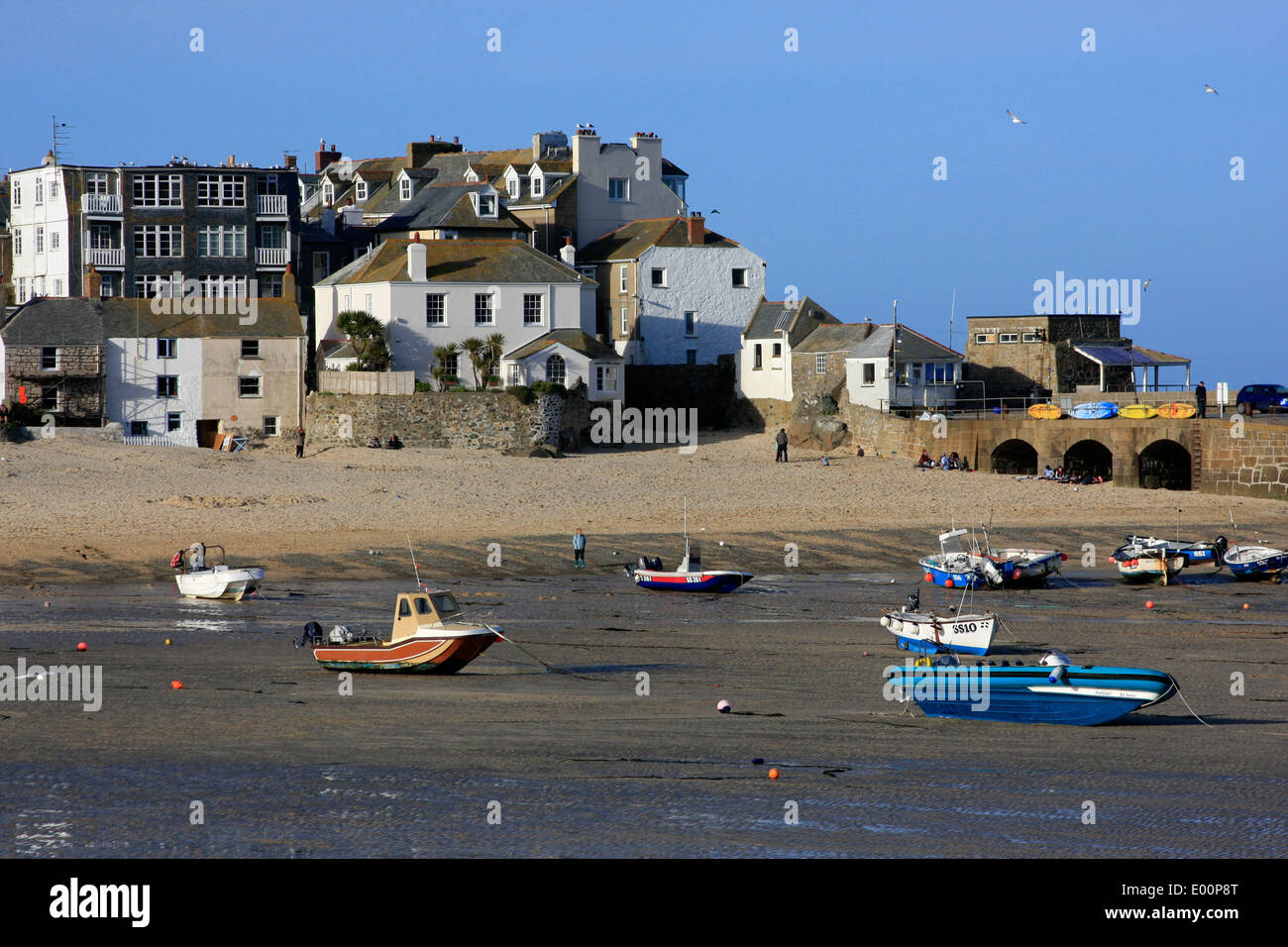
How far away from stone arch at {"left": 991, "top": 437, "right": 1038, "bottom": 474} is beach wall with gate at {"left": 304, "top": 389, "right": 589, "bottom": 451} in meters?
16.3

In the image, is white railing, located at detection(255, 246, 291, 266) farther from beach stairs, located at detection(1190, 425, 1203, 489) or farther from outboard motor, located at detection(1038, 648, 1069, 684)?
outboard motor, located at detection(1038, 648, 1069, 684)

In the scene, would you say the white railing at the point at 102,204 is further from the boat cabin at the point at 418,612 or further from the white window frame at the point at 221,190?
the boat cabin at the point at 418,612

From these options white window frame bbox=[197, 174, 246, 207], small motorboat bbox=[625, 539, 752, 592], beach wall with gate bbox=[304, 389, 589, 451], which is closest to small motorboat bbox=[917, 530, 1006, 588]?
small motorboat bbox=[625, 539, 752, 592]

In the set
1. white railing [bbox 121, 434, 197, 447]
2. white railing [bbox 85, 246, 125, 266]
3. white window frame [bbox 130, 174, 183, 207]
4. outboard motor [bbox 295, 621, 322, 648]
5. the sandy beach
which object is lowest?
outboard motor [bbox 295, 621, 322, 648]

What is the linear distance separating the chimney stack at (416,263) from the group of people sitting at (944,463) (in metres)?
20.5

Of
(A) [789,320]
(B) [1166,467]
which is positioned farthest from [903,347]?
(B) [1166,467]

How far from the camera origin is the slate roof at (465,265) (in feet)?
203

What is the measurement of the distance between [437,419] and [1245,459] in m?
27.9

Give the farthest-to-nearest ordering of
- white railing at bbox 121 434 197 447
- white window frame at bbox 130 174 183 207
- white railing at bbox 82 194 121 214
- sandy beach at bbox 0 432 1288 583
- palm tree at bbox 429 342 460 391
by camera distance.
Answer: white railing at bbox 82 194 121 214, white window frame at bbox 130 174 183 207, palm tree at bbox 429 342 460 391, white railing at bbox 121 434 197 447, sandy beach at bbox 0 432 1288 583

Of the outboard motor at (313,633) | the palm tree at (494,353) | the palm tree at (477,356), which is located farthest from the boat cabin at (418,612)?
the palm tree at (494,353)

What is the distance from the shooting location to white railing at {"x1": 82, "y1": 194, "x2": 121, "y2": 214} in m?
66.3
